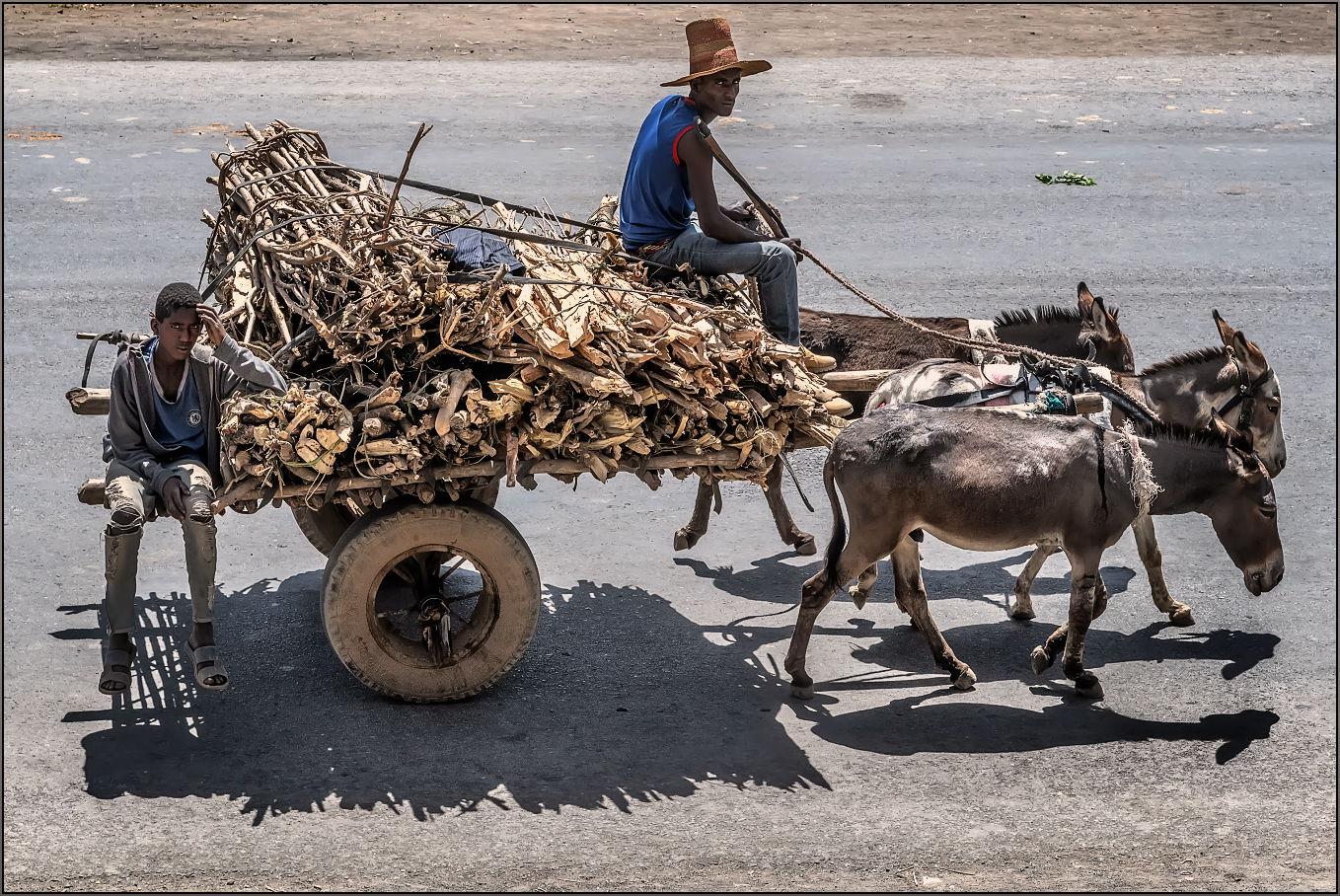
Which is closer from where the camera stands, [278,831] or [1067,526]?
[278,831]

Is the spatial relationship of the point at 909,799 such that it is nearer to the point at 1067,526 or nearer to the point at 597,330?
the point at 1067,526

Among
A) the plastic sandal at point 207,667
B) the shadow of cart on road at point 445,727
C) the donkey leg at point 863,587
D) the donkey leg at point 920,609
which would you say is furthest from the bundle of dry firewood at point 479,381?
the shadow of cart on road at point 445,727

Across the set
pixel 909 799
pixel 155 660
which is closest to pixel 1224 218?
pixel 909 799

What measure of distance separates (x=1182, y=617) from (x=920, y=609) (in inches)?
66.7

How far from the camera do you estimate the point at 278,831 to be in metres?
6.04

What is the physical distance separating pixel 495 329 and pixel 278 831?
7.57 ft

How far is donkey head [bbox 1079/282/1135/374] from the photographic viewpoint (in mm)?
8625

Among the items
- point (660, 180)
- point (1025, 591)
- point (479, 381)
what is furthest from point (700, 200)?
point (1025, 591)

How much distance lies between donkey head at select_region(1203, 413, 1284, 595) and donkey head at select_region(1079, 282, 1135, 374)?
3.39 feet

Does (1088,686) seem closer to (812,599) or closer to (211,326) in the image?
(812,599)

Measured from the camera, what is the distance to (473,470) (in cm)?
654

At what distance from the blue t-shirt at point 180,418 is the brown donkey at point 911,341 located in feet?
10.2

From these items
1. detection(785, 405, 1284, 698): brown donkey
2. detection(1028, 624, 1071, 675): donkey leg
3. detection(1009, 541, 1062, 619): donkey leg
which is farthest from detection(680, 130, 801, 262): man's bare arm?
detection(1028, 624, 1071, 675): donkey leg

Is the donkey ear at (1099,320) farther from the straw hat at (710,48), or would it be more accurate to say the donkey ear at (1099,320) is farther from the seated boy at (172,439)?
the seated boy at (172,439)
